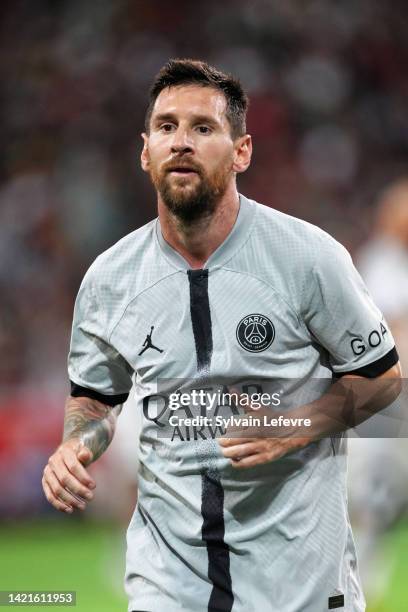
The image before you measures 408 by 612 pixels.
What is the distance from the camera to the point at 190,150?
10.9 ft

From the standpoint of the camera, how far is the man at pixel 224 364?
3.24 metres

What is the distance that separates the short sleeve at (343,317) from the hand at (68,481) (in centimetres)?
77

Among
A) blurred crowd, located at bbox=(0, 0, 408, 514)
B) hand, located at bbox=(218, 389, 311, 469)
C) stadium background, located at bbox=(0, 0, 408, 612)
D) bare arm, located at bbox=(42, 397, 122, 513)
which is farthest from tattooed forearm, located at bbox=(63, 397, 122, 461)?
blurred crowd, located at bbox=(0, 0, 408, 514)

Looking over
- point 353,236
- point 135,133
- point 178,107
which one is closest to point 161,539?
point 178,107

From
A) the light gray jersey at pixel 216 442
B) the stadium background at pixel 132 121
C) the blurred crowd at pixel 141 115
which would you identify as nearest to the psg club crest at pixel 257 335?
the light gray jersey at pixel 216 442

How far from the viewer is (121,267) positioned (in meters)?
3.52

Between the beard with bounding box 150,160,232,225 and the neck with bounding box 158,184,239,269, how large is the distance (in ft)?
0.06

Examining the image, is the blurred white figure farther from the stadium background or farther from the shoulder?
the stadium background

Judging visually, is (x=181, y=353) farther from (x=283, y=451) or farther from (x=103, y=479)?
(x=103, y=479)

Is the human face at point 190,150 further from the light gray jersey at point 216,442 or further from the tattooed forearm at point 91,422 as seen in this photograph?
the tattooed forearm at point 91,422

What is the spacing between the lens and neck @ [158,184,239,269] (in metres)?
3.45

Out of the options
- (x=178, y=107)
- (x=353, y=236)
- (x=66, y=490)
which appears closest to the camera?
(x=66, y=490)

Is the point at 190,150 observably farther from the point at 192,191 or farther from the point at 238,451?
the point at 238,451

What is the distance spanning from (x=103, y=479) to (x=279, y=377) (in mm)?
4848
